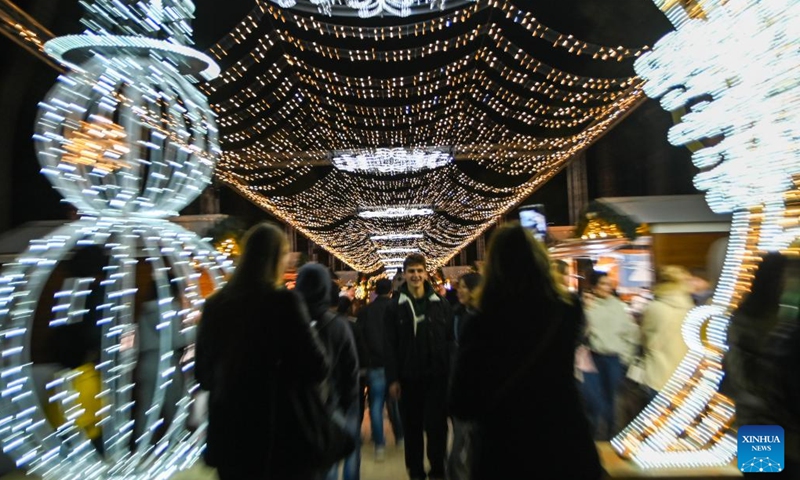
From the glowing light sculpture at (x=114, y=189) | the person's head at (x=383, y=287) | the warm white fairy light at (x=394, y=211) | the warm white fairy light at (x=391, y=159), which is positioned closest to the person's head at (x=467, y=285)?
the person's head at (x=383, y=287)

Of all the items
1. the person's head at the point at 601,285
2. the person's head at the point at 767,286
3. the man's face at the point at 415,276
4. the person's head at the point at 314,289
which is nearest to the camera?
the person's head at the point at 767,286

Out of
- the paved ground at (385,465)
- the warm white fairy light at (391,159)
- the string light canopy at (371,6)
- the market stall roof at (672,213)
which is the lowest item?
the paved ground at (385,465)

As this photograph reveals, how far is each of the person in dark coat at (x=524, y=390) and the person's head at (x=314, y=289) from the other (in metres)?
1.21

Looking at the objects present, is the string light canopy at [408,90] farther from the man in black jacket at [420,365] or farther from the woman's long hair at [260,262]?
the woman's long hair at [260,262]

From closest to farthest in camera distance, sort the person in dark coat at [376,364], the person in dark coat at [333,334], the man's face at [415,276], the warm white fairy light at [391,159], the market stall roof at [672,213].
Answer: the person in dark coat at [333,334] → the man's face at [415,276] → the person in dark coat at [376,364] → the warm white fairy light at [391,159] → the market stall roof at [672,213]

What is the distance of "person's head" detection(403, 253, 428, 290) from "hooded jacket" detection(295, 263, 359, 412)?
4.23 ft

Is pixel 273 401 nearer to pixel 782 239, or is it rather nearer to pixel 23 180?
pixel 782 239

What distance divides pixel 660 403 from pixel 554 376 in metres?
1.99

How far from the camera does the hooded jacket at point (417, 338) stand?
436 centimetres

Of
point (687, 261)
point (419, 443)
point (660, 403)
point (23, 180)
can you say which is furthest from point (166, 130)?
point (23, 180)

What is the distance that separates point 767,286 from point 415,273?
2410mm

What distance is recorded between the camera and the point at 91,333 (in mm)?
3646

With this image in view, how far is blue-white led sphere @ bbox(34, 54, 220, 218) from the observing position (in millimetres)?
2828

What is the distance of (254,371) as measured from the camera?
217 centimetres
